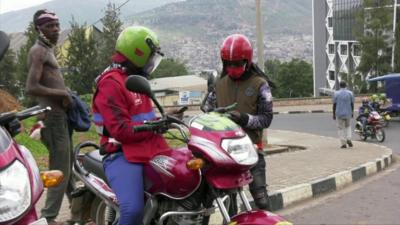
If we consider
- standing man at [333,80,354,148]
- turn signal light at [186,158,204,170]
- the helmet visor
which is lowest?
standing man at [333,80,354,148]

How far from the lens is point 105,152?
380 centimetres

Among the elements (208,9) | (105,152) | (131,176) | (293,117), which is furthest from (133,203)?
(208,9)

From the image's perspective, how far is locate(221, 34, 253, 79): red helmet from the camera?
423cm

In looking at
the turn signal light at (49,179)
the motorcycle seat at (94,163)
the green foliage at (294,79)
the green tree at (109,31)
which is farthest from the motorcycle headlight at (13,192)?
the green foliage at (294,79)

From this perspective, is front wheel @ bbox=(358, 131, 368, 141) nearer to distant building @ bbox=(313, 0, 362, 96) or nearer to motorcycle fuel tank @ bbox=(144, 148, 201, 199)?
motorcycle fuel tank @ bbox=(144, 148, 201, 199)

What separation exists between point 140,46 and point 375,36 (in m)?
37.7

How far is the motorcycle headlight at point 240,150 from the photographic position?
10.3ft

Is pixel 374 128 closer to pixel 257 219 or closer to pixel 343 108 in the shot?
pixel 343 108

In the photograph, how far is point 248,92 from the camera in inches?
174

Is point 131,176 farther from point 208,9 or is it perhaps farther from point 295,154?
point 208,9

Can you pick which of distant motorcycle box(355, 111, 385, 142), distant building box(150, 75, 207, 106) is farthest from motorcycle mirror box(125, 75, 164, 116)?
distant building box(150, 75, 207, 106)

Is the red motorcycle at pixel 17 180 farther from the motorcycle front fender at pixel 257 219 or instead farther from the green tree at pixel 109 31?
the green tree at pixel 109 31

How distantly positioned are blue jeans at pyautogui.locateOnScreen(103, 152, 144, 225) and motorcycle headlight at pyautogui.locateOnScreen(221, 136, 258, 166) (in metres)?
0.69

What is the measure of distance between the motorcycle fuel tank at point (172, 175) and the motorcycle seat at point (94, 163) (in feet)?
1.67
